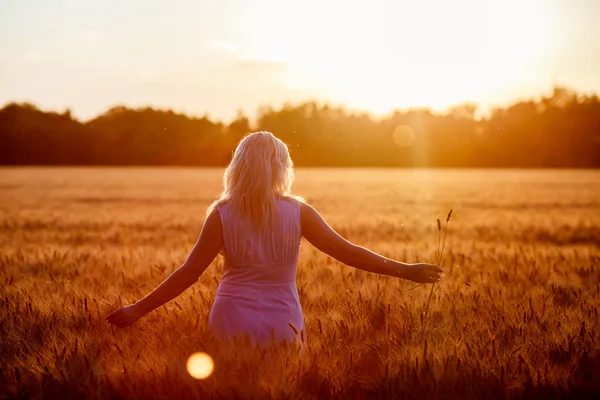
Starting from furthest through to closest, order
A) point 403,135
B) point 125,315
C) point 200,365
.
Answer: point 403,135
point 125,315
point 200,365

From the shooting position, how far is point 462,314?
4250mm

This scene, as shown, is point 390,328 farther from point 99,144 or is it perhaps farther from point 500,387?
point 99,144

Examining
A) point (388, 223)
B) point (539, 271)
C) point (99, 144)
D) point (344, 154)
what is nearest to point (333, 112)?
point (344, 154)

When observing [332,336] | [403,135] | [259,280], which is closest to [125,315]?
[259,280]

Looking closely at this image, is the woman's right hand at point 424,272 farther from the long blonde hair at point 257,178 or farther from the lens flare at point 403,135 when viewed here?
the lens flare at point 403,135

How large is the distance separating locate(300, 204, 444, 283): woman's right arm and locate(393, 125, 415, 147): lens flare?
85.6 metres

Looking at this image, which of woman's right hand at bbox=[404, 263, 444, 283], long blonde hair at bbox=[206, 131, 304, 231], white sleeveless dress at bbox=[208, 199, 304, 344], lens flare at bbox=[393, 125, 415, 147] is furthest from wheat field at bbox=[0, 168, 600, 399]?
lens flare at bbox=[393, 125, 415, 147]

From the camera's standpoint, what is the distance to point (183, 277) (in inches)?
134

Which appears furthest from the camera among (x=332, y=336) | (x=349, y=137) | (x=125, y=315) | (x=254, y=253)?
(x=349, y=137)

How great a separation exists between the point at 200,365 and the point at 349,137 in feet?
282

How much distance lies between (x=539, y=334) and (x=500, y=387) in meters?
0.92

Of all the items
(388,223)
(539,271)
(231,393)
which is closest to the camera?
(231,393)

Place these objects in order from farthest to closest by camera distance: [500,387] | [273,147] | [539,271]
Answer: [539,271] < [273,147] < [500,387]

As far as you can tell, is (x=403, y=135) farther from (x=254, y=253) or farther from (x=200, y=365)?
(x=200, y=365)
